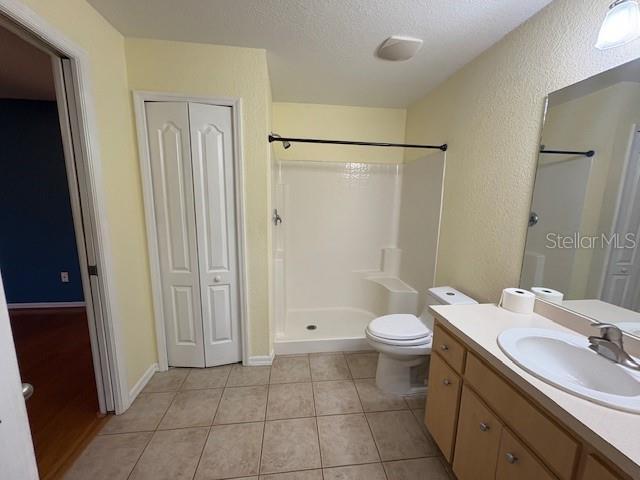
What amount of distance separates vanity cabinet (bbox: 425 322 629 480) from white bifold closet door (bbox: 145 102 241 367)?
145 centimetres

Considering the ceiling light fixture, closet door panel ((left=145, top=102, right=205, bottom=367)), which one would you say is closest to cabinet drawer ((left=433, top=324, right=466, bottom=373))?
the ceiling light fixture

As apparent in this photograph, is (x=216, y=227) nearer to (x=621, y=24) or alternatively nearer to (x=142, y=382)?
(x=142, y=382)

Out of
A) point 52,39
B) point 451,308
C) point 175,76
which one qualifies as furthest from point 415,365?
point 52,39

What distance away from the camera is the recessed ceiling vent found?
1.53 m

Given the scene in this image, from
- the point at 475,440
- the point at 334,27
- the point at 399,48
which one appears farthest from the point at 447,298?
the point at 334,27

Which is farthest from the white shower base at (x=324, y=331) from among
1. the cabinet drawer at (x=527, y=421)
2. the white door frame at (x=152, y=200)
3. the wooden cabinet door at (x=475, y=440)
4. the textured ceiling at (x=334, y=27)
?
the textured ceiling at (x=334, y=27)

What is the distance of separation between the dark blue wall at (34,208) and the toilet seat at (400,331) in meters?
3.39

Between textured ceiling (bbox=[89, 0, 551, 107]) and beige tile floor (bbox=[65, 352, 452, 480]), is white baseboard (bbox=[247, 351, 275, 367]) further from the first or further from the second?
textured ceiling (bbox=[89, 0, 551, 107])

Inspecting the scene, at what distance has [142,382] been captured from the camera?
1812 mm

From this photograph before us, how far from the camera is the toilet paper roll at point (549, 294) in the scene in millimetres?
1243

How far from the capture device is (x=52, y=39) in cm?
114

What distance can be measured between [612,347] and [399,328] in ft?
3.32

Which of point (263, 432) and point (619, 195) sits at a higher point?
point (619, 195)

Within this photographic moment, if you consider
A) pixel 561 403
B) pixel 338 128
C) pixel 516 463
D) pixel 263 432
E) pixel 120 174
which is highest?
pixel 338 128
